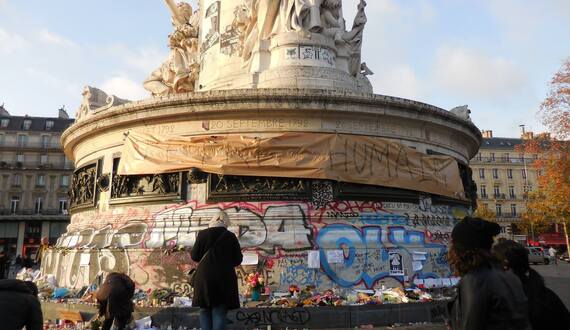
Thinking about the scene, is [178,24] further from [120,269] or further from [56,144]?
[56,144]

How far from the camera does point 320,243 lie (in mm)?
9812

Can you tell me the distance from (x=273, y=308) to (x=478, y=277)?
533 centimetres

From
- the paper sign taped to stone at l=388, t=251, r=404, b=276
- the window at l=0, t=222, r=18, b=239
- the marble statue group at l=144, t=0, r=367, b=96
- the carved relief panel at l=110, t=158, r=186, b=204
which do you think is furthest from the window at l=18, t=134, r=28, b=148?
the paper sign taped to stone at l=388, t=251, r=404, b=276

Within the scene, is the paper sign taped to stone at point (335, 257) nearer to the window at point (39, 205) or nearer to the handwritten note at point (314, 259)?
the handwritten note at point (314, 259)

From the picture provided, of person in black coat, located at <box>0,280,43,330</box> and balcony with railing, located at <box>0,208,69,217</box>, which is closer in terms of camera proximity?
person in black coat, located at <box>0,280,43,330</box>

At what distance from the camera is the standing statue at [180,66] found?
17094 mm

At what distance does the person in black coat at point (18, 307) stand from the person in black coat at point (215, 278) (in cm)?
189

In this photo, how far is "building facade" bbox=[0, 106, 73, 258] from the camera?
184 ft

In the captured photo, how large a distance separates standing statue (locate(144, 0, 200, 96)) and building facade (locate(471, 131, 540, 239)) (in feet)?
201

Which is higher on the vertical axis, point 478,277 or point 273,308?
point 478,277

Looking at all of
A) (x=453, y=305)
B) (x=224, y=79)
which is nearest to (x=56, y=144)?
(x=224, y=79)

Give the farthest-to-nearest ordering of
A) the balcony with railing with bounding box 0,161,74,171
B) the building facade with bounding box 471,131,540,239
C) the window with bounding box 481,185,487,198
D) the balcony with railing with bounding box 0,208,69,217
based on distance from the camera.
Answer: the window with bounding box 481,185,487,198 < the building facade with bounding box 471,131,540,239 < the balcony with railing with bounding box 0,161,74,171 < the balcony with railing with bounding box 0,208,69,217

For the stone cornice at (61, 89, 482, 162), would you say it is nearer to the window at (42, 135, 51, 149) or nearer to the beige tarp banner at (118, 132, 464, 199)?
the beige tarp banner at (118, 132, 464, 199)

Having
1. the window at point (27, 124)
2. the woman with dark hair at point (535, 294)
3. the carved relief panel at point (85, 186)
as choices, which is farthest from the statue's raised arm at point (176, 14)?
the window at point (27, 124)
